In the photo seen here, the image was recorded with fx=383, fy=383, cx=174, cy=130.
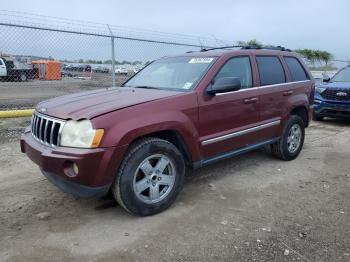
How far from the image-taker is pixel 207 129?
14.8 ft

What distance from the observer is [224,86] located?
174 inches

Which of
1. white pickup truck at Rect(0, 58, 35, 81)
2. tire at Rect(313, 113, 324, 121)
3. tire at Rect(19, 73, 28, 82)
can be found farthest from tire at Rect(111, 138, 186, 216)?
tire at Rect(19, 73, 28, 82)

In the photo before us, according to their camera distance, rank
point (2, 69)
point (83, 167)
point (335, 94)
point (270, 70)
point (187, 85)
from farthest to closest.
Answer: point (2, 69)
point (335, 94)
point (270, 70)
point (187, 85)
point (83, 167)

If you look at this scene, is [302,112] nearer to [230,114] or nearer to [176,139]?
[230,114]

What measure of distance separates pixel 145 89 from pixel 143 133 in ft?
3.71

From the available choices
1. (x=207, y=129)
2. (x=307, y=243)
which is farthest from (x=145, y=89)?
(x=307, y=243)

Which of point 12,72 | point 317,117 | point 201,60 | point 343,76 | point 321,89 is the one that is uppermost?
point 201,60

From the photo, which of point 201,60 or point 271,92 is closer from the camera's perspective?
point 201,60

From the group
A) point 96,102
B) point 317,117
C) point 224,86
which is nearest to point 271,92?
point 224,86

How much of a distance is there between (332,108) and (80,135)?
779cm

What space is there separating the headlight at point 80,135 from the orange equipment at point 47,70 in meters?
23.5

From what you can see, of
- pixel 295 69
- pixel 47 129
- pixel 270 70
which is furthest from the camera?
pixel 295 69

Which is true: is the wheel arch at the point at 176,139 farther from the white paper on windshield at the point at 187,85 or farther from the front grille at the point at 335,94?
the front grille at the point at 335,94

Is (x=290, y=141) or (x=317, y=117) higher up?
(x=290, y=141)
